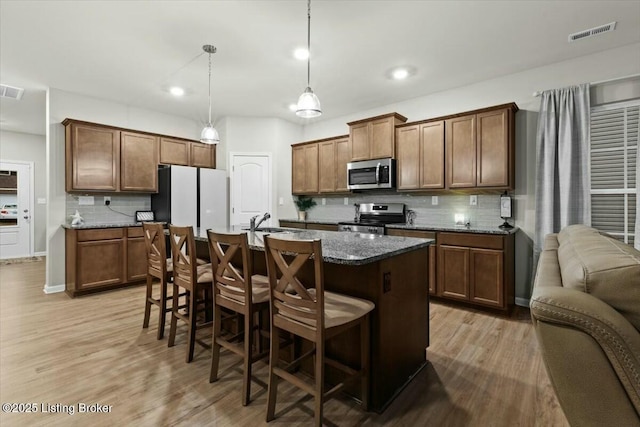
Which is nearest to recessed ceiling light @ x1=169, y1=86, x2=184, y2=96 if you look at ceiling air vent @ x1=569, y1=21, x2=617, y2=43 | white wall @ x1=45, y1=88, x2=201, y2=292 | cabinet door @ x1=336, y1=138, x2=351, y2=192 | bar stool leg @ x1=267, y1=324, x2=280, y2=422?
white wall @ x1=45, y1=88, x2=201, y2=292

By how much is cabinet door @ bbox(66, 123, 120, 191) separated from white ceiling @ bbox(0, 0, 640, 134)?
60cm

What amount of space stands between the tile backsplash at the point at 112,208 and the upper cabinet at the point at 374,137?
3.53 m

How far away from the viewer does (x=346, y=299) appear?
186 centimetres

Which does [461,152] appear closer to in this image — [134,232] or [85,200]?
[134,232]

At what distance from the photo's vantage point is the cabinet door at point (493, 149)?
358 cm

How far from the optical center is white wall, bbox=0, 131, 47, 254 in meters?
6.84

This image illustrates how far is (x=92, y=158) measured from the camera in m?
4.43

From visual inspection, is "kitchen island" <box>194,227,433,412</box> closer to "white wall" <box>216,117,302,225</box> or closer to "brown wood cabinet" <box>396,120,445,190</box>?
"brown wood cabinet" <box>396,120,445,190</box>

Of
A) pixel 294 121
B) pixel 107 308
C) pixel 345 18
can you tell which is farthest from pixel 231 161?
pixel 345 18

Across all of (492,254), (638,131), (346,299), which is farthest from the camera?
(492,254)

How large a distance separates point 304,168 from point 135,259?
9.90 ft

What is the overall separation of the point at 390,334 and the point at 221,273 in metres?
1.16

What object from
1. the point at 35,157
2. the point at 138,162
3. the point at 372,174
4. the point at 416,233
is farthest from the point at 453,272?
the point at 35,157

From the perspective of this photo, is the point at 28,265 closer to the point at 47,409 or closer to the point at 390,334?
the point at 47,409
